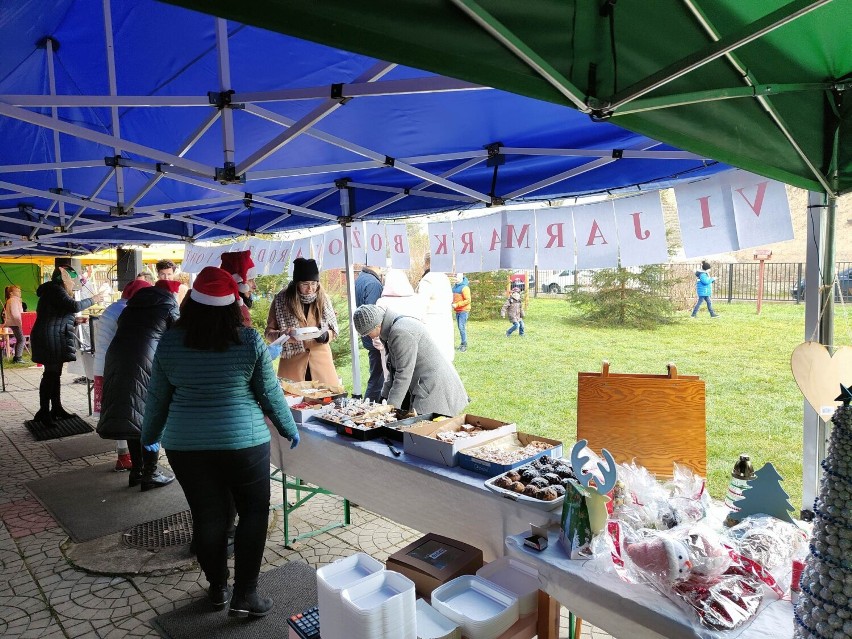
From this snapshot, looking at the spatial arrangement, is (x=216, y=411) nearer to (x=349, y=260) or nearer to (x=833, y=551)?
(x=833, y=551)

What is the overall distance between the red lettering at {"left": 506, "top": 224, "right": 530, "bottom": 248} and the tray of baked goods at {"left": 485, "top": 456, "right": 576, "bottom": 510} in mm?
2358

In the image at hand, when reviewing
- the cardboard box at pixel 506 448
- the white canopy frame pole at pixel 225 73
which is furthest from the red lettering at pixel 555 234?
the white canopy frame pole at pixel 225 73

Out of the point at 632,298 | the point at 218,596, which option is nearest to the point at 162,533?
the point at 218,596

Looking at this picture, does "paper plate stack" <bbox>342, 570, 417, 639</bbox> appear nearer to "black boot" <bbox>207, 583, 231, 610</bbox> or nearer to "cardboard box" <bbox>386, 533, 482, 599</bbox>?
"cardboard box" <bbox>386, 533, 482, 599</bbox>

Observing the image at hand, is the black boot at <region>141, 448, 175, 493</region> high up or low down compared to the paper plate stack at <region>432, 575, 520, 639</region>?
down

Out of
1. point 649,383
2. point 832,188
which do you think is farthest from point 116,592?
point 832,188

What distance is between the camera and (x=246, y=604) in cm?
257

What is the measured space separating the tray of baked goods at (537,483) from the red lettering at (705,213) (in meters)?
1.85

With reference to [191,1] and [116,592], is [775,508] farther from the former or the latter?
[116,592]

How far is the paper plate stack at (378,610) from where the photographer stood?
1415mm

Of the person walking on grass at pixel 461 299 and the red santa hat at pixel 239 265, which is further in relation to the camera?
the person walking on grass at pixel 461 299

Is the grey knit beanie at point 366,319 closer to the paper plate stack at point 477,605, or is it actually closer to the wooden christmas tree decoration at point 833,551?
the paper plate stack at point 477,605

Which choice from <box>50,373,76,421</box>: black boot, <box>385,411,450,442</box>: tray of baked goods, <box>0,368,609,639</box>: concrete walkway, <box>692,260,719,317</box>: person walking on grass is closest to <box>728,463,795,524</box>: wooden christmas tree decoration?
<box>0,368,609,639</box>: concrete walkway

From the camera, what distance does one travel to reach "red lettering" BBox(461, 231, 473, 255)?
4.57 meters
